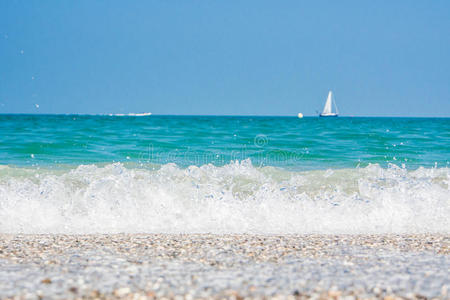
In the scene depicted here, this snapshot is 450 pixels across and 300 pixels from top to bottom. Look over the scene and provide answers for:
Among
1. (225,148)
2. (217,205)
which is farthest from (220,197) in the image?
(225,148)

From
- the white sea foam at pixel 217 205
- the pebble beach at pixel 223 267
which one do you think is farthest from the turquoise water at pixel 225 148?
the pebble beach at pixel 223 267

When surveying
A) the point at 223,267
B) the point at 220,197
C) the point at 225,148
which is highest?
the point at 225,148

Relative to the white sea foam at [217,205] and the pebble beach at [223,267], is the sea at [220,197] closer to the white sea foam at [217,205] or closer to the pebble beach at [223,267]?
the white sea foam at [217,205]

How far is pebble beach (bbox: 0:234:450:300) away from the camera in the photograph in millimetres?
3697

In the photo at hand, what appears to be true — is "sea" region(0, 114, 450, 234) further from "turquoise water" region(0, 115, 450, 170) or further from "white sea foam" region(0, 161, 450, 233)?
"turquoise water" region(0, 115, 450, 170)

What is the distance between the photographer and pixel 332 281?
3980mm

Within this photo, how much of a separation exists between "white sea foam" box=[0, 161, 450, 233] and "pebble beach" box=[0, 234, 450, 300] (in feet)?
3.92

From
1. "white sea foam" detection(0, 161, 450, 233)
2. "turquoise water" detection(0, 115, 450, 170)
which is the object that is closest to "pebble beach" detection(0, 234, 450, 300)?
"white sea foam" detection(0, 161, 450, 233)

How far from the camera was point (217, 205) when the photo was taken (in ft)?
27.7

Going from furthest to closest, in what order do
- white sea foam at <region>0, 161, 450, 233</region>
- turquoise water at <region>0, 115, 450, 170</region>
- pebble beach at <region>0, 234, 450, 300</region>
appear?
turquoise water at <region>0, 115, 450, 170</region> < white sea foam at <region>0, 161, 450, 233</region> < pebble beach at <region>0, 234, 450, 300</region>

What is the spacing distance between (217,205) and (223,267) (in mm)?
3879

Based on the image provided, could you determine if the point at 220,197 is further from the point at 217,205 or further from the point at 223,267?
the point at 223,267

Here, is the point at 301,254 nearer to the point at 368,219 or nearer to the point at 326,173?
the point at 368,219

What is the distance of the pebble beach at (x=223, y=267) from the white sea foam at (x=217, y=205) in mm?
1194
